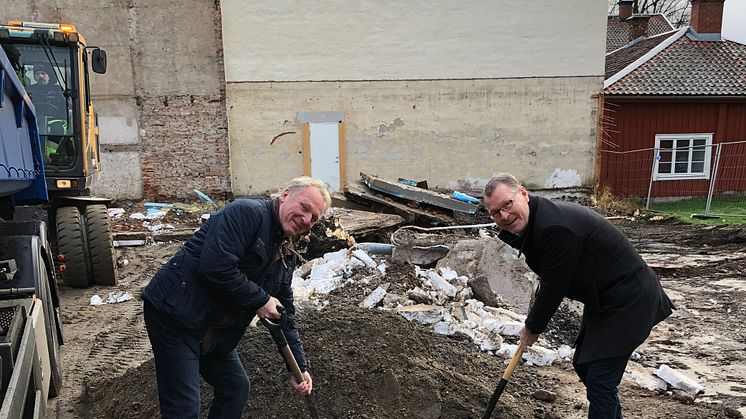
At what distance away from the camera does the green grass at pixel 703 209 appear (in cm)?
1230

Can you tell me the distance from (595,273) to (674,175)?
15.5 metres

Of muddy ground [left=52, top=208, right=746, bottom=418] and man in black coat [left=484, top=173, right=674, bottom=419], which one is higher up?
man in black coat [left=484, top=173, right=674, bottom=419]

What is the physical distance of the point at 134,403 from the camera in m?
3.95

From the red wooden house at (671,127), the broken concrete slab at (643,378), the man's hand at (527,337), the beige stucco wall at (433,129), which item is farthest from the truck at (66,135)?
the red wooden house at (671,127)

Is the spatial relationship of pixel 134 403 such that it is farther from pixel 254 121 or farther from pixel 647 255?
pixel 254 121

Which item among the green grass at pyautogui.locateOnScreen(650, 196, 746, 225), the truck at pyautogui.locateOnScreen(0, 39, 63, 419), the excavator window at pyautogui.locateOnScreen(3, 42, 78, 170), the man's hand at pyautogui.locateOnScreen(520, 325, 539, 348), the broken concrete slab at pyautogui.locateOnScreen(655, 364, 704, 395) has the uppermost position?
the excavator window at pyautogui.locateOnScreen(3, 42, 78, 170)

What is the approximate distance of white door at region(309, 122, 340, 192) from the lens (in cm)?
1565

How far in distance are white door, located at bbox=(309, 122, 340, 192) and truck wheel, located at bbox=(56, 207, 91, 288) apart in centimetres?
873

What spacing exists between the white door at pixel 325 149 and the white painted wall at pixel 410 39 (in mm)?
1357

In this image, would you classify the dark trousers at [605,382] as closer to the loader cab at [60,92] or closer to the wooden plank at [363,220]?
the wooden plank at [363,220]

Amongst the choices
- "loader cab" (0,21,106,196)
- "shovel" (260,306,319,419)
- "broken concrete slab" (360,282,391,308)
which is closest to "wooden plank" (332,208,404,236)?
"broken concrete slab" (360,282,391,308)

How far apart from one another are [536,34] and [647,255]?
853cm

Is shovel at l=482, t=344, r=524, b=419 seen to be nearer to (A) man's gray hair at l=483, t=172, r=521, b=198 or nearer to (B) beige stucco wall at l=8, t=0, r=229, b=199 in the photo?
(A) man's gray hair at l=483, t=172, r=521, b=198

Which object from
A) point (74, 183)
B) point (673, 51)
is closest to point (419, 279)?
point (74, 183)
